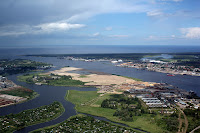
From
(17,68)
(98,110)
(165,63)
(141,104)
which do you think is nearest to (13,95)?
(98,110)

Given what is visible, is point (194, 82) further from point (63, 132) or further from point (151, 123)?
point (63, 132)

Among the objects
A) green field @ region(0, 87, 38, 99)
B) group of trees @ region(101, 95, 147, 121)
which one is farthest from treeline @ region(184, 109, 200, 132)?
green field @ region(0, 87, 38, 99)

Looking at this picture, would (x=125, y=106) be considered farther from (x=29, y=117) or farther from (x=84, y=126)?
(x=29, y=117)

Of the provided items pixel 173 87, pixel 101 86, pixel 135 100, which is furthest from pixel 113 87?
pixel 173 87

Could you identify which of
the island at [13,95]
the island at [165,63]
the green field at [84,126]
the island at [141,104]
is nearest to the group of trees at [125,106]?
the island at [141,104]

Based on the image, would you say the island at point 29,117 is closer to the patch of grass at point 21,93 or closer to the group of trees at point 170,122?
the patch of grass at point 21,93

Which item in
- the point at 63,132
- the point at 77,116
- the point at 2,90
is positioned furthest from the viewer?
the point at 2,90

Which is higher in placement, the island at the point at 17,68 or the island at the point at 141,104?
the island at the point at 17,68
